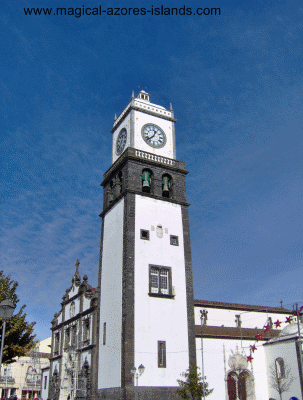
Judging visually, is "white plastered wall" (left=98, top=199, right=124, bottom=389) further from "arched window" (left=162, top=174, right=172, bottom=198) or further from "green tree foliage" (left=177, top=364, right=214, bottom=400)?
"green tree foliage" (left=177, top=364, right=214, bottom=400)

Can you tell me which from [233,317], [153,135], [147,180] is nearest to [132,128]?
[153,135]

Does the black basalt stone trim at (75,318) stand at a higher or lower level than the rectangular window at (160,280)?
lower

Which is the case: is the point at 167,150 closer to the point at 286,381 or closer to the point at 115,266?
the point at 115,266

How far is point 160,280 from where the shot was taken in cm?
3117

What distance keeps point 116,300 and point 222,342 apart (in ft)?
29.7

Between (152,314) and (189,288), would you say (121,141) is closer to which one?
(189,288)

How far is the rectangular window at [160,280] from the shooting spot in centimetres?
3072

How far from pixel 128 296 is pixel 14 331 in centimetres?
770

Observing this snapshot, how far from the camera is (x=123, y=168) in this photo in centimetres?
3509

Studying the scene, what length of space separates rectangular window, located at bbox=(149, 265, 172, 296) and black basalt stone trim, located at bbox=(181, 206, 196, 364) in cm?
159

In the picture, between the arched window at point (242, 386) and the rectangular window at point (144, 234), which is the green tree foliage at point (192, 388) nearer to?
the arched window at point (242, 386)

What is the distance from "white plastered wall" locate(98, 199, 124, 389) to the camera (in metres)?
28.8

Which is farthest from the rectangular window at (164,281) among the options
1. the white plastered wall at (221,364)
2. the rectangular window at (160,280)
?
the white plastered wall at (221,364)

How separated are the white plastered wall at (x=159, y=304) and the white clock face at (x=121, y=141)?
6.50 metres
